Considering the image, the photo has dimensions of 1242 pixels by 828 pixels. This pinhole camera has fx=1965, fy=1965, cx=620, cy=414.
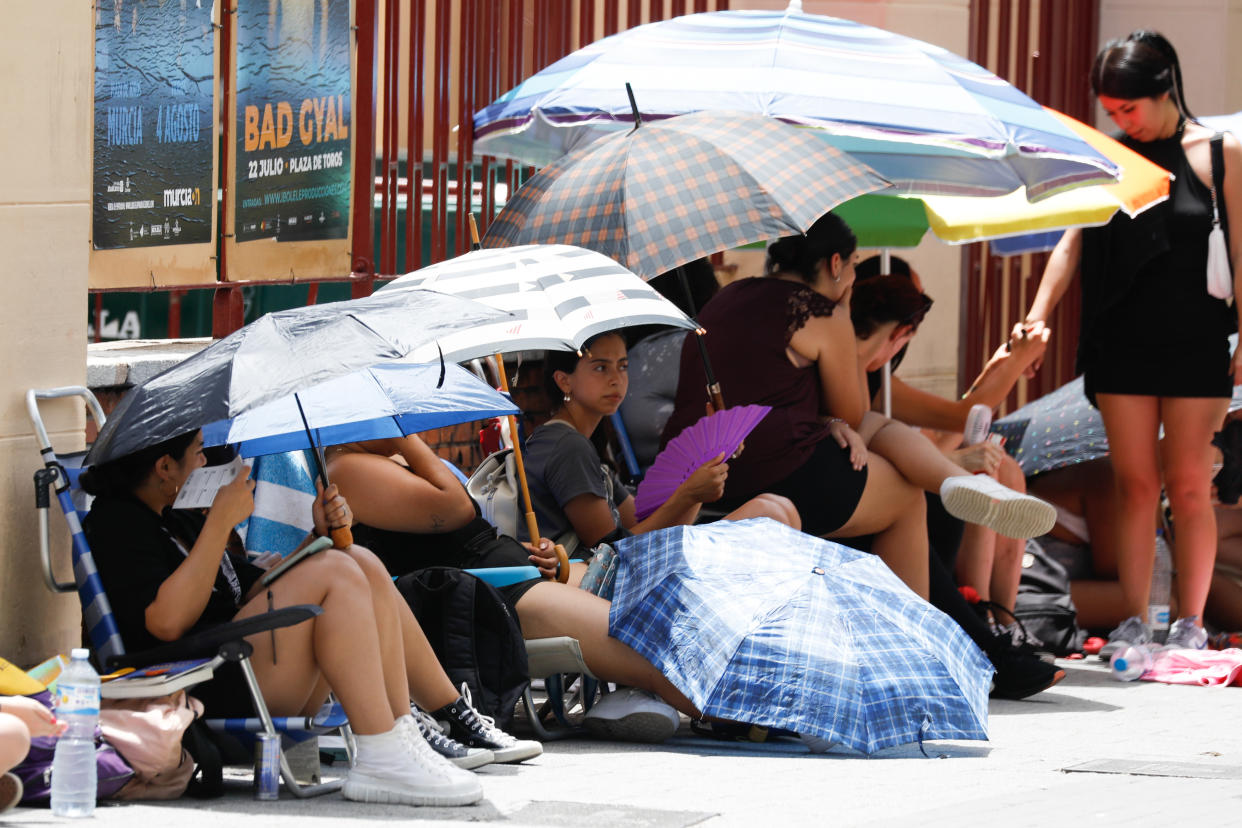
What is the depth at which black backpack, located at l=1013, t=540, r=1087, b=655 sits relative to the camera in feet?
26.1

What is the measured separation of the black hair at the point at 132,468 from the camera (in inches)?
181

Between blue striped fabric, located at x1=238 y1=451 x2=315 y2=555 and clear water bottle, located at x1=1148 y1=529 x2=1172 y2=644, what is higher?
blue striped fabric, located at x1=238 y1=451 x2=315 y2=555

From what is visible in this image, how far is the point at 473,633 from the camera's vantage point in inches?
211

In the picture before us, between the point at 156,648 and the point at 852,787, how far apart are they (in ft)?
5.78

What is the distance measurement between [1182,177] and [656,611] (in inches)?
132

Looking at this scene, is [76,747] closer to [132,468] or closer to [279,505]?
[132,468]

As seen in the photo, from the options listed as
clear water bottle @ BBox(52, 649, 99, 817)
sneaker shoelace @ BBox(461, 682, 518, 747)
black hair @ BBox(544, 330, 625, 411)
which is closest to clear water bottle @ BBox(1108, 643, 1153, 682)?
black hair @ BBox(544, 330, 625, 411)

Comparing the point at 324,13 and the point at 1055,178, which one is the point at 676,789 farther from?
the point at 324,13

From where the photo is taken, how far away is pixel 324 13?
733cm

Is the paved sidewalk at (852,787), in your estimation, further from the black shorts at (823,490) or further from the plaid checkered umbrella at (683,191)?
the plaid checkered umbrella at (683,191)

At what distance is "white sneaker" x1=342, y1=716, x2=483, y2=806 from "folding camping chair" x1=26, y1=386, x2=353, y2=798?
5.2 inches

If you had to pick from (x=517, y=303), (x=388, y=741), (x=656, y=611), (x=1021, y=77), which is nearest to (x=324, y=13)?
(x=517, y=303)

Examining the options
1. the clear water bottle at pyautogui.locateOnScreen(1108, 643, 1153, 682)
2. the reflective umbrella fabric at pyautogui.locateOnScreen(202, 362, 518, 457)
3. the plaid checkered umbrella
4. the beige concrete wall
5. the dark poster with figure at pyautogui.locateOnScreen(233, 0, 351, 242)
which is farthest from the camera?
the clear water bottle at pyautogui.locateOnScreen(1108, 643, 1153, 682)

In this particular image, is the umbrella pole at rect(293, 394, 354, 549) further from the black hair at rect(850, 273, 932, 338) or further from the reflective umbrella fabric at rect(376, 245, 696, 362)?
the black hair at rect(850, 273, 932, 338)
